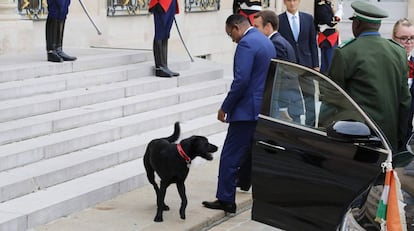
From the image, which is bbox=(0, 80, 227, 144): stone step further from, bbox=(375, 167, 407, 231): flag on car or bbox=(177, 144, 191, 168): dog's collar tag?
bbox=(375, 167, 407, 231): flag on car

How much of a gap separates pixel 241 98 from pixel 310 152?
5.63 ft

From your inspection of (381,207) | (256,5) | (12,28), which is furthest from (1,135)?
(256,5)

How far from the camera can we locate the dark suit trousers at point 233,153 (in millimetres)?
8484

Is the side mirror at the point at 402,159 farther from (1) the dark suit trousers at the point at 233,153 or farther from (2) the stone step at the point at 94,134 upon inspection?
(2) the stone step at the point at 94,134

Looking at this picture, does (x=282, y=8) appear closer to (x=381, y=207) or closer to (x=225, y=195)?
(x=225, y=195)

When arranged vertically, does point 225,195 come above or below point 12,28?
below

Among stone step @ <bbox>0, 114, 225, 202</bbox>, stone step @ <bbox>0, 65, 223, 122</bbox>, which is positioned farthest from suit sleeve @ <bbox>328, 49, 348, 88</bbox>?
stone step @ <bbox>0, 65, 223, 122</bbox>

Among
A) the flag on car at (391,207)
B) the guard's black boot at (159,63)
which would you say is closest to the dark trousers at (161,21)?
the guard's black boot at (159,63)

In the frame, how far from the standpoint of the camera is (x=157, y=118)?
1127 cm

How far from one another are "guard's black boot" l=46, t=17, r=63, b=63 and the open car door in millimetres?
4999

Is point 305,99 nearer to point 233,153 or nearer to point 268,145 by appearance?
point 268,145

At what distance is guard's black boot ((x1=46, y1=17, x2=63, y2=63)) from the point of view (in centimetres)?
1182

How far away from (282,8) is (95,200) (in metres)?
15.4

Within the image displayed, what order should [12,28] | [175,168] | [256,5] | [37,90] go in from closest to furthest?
[175,168] → [37,90] → [12,28] → [256,5]
